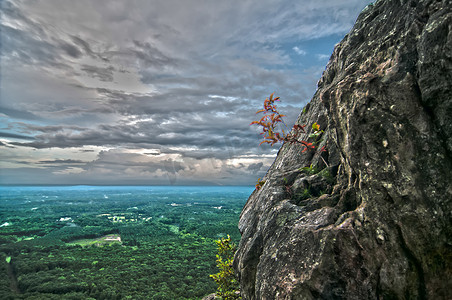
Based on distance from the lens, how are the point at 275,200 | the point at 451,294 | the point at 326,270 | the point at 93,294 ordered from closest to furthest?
the point at 451,294 < the point at 326,270 < the point at 275,200 < the point at 93,294

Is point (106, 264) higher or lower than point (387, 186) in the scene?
lower

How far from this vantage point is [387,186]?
20.5 feet

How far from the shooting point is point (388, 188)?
20.4ft

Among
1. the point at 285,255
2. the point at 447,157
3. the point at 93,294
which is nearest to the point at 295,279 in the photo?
the point at 285,255

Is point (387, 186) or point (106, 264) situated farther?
point (106, 264)

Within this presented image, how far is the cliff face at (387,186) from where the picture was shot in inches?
227

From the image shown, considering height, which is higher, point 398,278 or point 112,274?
point 398,278

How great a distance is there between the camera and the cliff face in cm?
576

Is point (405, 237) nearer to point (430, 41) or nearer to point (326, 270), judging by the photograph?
point (326, 270)

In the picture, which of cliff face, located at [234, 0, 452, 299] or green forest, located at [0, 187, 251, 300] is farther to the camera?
green forest, located at [0, 187, 251, 300]

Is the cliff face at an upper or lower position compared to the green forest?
upper

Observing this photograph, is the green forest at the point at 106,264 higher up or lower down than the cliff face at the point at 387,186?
lower down

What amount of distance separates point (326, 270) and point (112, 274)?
309ft

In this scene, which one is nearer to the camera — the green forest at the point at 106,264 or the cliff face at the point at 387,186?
the cliff face at the point at 387,186
